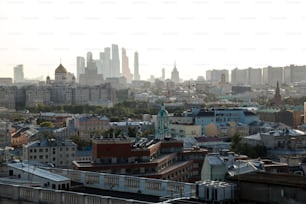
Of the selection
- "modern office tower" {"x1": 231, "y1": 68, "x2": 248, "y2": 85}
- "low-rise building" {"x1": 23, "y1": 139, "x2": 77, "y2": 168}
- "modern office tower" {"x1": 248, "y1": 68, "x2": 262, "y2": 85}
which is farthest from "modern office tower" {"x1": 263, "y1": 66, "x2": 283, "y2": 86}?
"low-rise building" {"x1": 23, "y1": 139, "x2": 77, "y2": 168}

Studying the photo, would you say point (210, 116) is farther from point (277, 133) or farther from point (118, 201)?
point (118, 201)

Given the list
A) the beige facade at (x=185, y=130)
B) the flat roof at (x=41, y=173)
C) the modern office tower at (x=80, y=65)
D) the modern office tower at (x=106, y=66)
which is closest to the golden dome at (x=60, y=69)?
the modern office tower at (x=80, y=65)

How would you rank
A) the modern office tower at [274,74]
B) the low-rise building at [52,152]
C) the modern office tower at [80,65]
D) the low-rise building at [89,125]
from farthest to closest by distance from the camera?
the modern office tower at [80,65] < the modern office tower at [274,74] < the low-rise building at [89,125] < the low-rise building at [52,152]

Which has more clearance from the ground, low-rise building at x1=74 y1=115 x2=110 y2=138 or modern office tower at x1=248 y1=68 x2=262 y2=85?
modern office tower at x1=248 y1=68 x2=262 y2=85

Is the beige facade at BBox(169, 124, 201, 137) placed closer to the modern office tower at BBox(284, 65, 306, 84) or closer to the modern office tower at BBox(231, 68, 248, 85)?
the modern office tower at BBox(284, 65, 306, 84)

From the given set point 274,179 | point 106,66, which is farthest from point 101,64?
point 274,179

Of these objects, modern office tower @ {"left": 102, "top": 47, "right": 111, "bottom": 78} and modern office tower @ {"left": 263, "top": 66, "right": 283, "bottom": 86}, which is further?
modern office tower @ {"left": 102, "top": 47, "right": 111, "bottom": 78}

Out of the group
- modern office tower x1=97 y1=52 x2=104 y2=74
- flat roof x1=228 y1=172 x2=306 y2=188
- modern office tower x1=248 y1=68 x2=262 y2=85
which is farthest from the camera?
modern office tower x1=97 y1=52 x2=104 y2=74

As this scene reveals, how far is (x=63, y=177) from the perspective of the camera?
32.7 ft

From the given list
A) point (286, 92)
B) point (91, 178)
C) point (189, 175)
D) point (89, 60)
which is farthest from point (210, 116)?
point (89, 60)

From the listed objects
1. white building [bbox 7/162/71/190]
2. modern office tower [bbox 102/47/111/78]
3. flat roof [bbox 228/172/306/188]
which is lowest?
white building [bbox 7/162/71/190]

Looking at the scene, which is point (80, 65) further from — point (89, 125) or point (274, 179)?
point (274, 179)

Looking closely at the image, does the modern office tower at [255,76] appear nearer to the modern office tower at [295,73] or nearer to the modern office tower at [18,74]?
the modern office tower at [295,73]

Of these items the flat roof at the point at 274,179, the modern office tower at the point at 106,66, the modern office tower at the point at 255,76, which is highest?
the modern office tower at the point at 106,66
